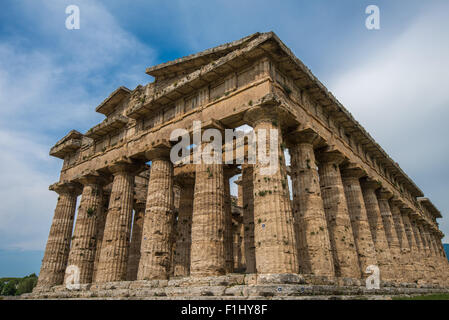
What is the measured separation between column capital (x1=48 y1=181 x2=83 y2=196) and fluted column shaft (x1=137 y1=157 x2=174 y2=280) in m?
8.21

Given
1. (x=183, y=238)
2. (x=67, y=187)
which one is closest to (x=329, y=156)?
(x=183, y=238)

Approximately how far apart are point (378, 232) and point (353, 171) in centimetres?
416

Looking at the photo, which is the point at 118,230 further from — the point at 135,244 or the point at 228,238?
the point at 135,244

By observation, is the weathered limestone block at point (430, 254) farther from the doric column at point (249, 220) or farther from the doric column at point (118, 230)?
the doric column at point (118, 230)

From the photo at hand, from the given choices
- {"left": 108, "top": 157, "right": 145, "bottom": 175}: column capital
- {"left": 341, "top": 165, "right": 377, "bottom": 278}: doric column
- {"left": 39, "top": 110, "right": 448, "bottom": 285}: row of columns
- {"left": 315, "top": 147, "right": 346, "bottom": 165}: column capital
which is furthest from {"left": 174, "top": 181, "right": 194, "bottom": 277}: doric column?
{"left": 341, "top": 165, "right": 377, "bottom": 278}: doric column

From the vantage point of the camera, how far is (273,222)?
10367mm

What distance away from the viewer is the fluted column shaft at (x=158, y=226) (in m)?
13.3

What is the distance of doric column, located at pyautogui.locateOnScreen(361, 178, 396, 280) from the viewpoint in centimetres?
1711

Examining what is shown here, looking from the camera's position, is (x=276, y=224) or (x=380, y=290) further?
(x=380, y=290)

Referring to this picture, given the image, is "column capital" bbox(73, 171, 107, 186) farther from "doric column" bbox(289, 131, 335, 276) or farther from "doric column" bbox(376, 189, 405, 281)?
"doric column" bbox(376, 189, 405, 281)

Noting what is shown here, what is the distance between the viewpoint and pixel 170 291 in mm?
10812
